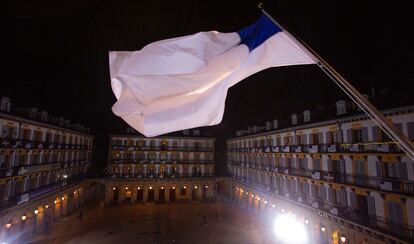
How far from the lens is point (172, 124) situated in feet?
22.3

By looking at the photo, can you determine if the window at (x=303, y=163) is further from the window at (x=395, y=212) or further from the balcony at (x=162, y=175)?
the balcony at (x=162, y=175)

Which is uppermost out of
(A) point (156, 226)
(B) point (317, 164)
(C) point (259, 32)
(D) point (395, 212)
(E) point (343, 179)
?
(C) point (259, 32)

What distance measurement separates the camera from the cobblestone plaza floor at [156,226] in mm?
29333

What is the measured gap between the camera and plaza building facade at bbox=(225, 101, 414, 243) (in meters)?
19.0

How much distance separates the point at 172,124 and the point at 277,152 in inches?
1256

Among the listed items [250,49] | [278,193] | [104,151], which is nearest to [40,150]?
[104,151]

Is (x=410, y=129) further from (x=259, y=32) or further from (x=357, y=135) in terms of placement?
(x=259, y=32)

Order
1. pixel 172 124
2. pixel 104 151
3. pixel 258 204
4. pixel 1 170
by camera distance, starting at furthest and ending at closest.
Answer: pixel 104 151
pixel 258 204
pixel 1 170
pixel 172 124

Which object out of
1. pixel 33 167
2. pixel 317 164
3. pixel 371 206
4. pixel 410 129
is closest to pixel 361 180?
pixel 371 206

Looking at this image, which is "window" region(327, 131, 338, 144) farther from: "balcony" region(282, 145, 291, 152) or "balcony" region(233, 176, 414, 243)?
"balcony" region(282, 145, 291, 152)

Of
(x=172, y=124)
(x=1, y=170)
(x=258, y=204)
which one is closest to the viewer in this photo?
(x=172, y=124)

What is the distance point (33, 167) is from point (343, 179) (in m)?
35.9

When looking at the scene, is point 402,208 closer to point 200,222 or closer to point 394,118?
point 394,118

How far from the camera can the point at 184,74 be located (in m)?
6.77
